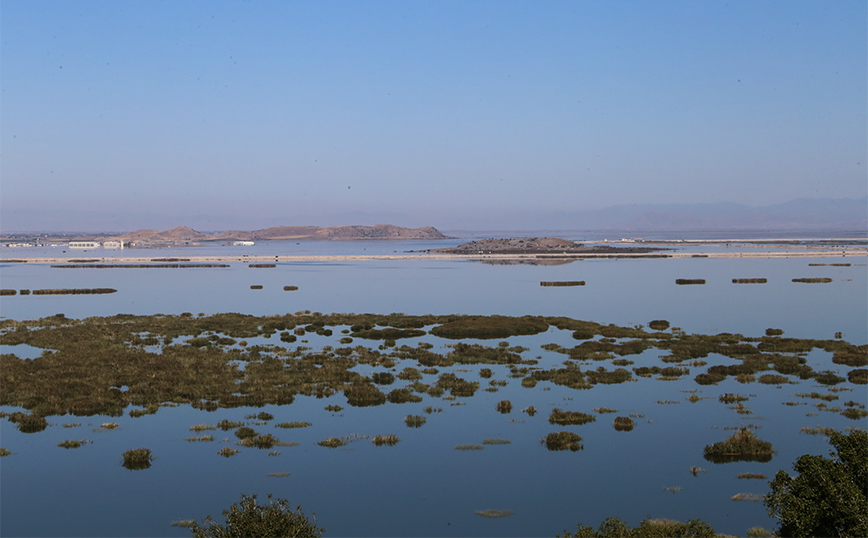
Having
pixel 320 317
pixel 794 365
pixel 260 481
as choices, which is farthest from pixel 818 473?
pixel 320 317

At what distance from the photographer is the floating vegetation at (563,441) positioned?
3247cm

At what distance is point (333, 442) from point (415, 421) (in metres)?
5.17

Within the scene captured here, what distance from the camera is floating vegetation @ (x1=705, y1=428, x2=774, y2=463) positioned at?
31.2 meters

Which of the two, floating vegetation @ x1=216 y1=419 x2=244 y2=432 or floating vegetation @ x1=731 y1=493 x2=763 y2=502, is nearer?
floating vegetation @ x1=731 y1=493 x2=763 y2=502

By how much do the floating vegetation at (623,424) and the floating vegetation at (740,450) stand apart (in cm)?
395

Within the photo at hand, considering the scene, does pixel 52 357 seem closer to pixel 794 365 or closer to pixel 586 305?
pixel 794 365

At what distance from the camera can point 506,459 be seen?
102ft

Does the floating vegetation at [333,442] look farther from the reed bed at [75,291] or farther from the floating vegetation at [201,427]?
the reed bed at [75,291]

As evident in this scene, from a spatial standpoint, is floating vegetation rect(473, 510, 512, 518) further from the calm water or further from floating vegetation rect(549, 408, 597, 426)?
floating vegetation rect(549, 408, 597, 426)

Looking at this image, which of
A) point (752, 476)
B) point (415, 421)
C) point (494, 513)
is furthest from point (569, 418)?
point (494, 513)

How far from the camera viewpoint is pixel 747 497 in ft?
87.8

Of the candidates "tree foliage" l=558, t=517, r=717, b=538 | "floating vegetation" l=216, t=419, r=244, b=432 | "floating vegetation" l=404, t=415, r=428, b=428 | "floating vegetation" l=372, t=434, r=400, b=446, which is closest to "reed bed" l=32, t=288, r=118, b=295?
"floating vegetation" l=216, t=419, r=244, b=432

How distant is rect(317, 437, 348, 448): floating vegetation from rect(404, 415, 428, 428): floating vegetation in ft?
13.3

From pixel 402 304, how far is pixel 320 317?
19203 millimetres
